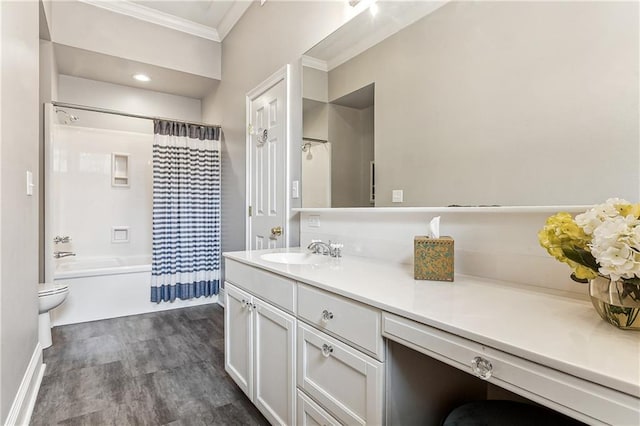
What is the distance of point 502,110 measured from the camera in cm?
122

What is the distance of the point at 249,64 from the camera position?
3.16 m

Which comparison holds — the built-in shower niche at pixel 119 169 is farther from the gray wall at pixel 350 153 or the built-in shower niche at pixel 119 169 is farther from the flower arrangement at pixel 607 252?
the flower arrangement at pixel 607 252

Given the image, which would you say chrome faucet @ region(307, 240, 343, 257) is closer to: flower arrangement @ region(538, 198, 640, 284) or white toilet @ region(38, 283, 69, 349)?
flower arrangement @ region(538, 198, 640, 284)

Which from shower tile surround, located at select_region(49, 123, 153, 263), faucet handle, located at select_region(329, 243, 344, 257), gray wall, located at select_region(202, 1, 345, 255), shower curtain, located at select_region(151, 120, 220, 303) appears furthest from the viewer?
shower tile surround, located at select_region(49, 123, 153, 263)

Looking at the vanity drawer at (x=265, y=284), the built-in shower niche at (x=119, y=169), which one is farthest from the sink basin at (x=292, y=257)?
the built-in shower niche at (x=119, y=169)

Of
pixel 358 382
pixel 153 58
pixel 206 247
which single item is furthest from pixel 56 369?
pixel 153 58

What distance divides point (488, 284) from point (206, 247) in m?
3.09

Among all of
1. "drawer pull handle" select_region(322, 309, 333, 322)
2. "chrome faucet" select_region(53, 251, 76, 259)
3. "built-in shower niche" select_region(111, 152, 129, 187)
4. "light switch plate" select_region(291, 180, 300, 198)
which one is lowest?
"chrome faucet" select_region(53, 251, 76, 259)

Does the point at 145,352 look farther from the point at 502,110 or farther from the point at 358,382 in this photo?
the point at 502,110

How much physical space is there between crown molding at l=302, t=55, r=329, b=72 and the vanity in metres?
1.24

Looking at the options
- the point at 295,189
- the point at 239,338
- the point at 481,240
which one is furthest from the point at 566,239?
the point at 295,189

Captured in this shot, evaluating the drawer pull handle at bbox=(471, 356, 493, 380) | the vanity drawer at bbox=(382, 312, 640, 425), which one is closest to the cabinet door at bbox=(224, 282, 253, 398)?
the vanity drawer at bbox=(382, 312, 640, 425)

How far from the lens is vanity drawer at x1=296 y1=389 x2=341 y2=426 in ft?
3.82

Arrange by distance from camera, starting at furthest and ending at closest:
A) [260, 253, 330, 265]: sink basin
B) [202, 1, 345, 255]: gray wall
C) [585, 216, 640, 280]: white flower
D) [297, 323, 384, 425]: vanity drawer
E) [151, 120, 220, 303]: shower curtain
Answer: [151, 120, 220, 303]: shower curtain → [202, 1, 345, 255]: gray wall → [260, 253, 330, 265]: sink basin → [297, 323, 384, 425]: vanity drawer → [585, 216, 640, 280]: white flower
